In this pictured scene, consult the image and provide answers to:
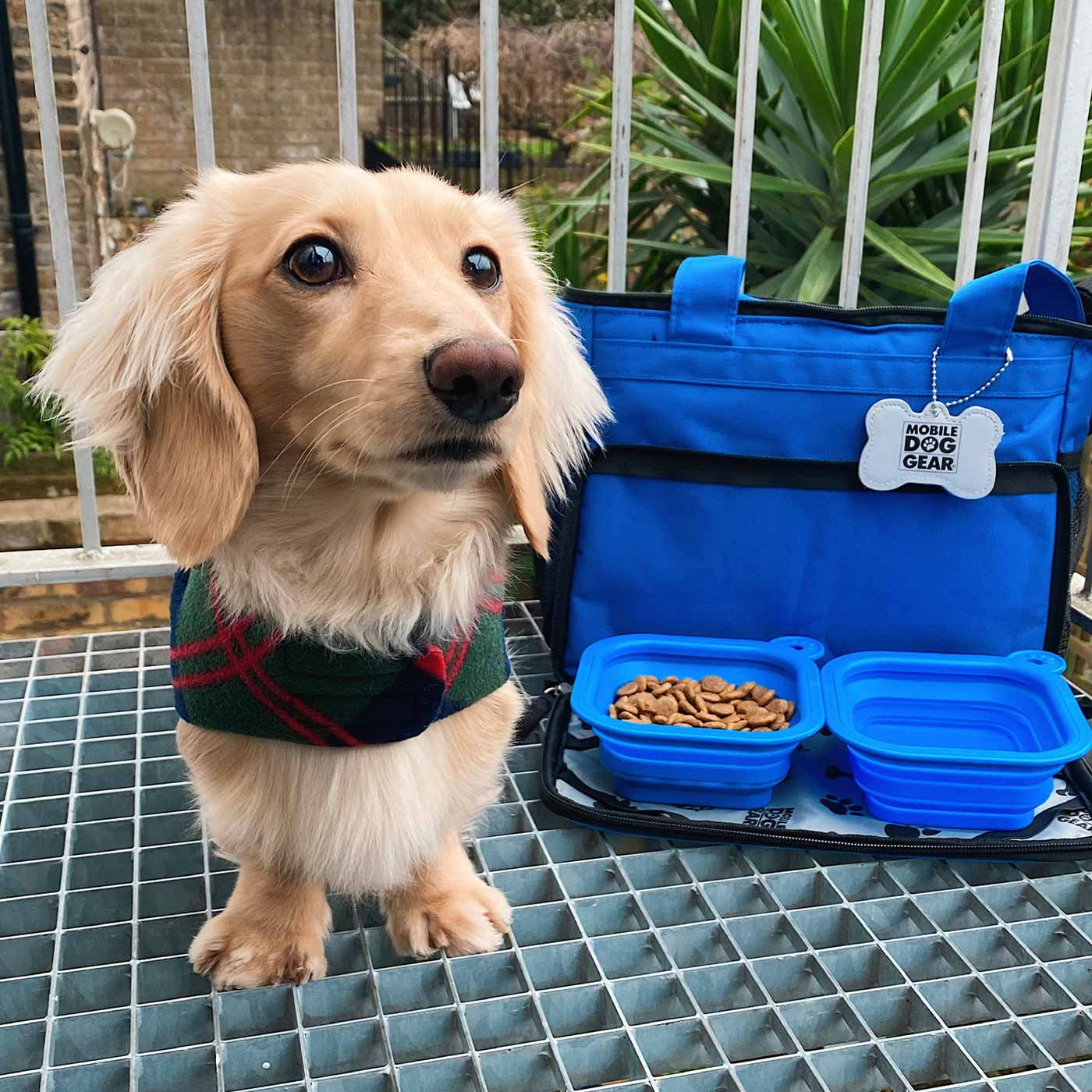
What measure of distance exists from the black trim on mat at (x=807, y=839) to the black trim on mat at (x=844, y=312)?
745mm

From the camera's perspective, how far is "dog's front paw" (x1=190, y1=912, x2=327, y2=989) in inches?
49.7

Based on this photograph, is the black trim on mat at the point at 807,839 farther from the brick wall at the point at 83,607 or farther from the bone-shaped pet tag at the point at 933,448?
the brick wall at the point at 83,607

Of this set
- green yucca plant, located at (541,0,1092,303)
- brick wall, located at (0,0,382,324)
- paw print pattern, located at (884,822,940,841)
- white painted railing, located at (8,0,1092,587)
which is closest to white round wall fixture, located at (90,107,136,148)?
brick wall, located at (0,0,382,324)

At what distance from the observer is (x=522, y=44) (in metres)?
11.5

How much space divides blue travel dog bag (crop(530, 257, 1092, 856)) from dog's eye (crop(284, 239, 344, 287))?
76 cm

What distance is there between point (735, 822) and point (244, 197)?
1.03 metres

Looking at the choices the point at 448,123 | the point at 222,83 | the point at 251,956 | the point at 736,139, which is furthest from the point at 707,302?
the point at 448,123

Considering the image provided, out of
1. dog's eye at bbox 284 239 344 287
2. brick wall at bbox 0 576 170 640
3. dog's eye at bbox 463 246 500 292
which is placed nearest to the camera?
dog's eye at bbox 284 239 344 287

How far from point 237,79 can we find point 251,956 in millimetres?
10145

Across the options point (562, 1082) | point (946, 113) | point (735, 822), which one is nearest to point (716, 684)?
point (735, 822)

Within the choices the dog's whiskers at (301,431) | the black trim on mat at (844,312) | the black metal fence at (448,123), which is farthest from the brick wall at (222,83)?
the dog's whiskers at (301,431)

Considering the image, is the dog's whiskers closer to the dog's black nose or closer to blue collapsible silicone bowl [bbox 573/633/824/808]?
the dog's black nose

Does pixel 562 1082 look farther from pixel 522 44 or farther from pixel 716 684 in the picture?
pixel 522 44

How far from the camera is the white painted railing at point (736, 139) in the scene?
6.12ft
